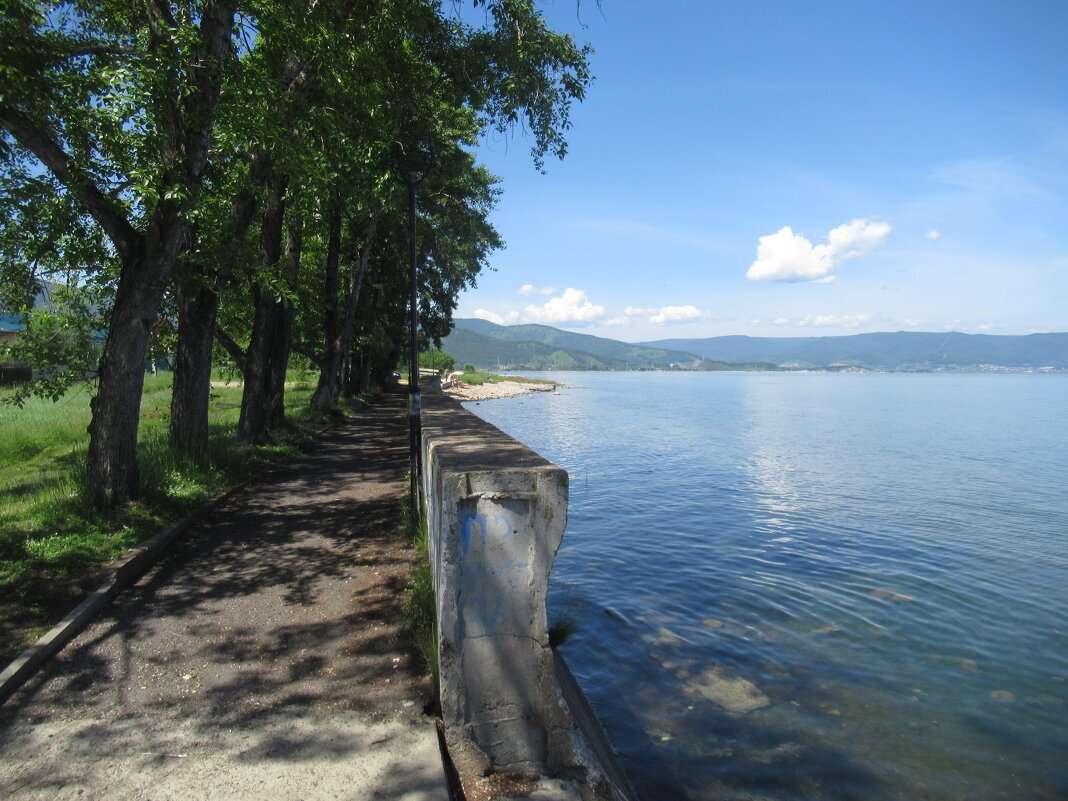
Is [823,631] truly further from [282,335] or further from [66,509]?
[282,335]

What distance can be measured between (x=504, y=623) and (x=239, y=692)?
1921 millimetres

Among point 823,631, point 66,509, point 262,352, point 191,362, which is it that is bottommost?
point 823,631

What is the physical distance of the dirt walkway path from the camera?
356 cm

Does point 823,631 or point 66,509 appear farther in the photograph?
point 823,631

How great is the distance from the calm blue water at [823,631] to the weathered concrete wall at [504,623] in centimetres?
157

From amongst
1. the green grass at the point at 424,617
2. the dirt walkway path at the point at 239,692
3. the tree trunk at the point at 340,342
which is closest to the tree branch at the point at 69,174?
the dirt walkway path at the point at 239,692

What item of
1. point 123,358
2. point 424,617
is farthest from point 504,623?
point 123,358

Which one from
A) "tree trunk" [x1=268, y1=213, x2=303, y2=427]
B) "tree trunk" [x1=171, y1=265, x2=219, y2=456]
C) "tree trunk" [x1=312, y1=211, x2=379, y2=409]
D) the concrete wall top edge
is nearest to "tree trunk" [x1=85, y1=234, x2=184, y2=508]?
"tree trunk" [x1=171, y1=265, x2=219, y2=456]

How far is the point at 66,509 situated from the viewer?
25.1 ft

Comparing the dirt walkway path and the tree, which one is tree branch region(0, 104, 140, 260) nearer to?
the tree

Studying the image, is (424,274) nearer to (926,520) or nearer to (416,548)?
(926,520)

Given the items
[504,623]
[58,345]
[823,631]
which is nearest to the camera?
[504,623]

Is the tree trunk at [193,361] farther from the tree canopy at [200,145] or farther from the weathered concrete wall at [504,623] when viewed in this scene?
the weathered concrete wall at [504,623]

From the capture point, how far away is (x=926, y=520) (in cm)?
1425
